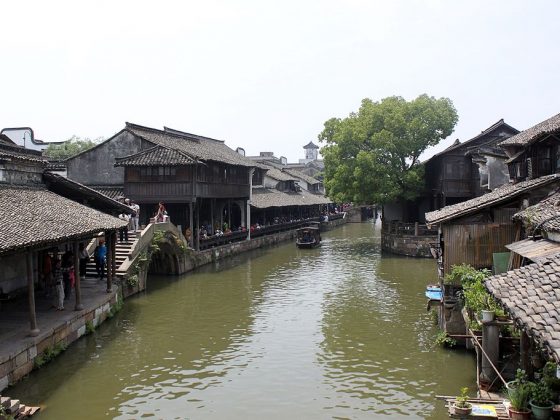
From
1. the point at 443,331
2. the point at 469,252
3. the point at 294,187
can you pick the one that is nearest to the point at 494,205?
the point at 469,252

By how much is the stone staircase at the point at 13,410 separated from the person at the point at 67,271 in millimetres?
7915

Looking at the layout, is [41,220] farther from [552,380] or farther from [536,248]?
[552,380]

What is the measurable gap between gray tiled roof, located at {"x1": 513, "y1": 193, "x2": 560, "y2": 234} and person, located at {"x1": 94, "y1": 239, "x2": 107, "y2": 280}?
17005 millimetres

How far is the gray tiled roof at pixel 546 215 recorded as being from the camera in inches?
524

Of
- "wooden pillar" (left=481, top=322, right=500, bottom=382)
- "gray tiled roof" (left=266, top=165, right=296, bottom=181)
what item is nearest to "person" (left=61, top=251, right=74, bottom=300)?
"wooden pillar" (left=481, top=322, right=500, bottom=382)

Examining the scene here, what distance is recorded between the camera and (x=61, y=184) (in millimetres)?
23297

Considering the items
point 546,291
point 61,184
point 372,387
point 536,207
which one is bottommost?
point 372,387

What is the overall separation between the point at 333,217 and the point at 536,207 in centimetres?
6079

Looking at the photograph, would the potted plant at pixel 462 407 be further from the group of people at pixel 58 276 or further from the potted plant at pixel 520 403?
the group of people at pixel 58 276

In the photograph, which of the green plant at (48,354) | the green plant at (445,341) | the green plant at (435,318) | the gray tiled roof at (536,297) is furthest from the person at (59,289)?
the gray tiled roof at (536,297)

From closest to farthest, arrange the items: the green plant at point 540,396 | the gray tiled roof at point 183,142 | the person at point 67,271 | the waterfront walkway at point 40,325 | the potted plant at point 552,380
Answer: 1. the green plant at point 540,396
2. the potted plant at point 552,380
3. the waterfront walkway at point 40,325
4. the person at point 67,271
5. the gray tiled roof at point 183,142

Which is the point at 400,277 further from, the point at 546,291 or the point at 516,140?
the point at 546,291

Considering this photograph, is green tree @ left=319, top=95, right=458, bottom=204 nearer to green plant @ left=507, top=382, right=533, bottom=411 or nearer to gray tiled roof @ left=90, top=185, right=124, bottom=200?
gray tiled roof @ left=90, top=185, right=124, bottom=200

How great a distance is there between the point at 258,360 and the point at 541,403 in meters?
9.68
